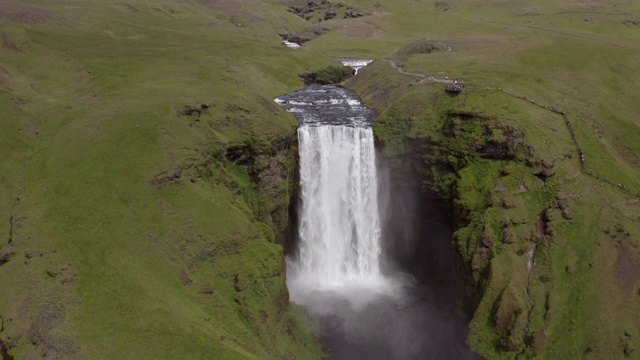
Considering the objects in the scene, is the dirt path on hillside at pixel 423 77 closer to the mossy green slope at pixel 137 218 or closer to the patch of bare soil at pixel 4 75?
the mossy green slope at pixel 137 218

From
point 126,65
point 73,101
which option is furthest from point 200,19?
point 73,101

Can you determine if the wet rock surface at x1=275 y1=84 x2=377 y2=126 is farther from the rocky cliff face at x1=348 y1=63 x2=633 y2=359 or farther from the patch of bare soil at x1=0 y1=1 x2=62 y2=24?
the patch of bare soil at x1=0 y1=1 x2=62 y2=24

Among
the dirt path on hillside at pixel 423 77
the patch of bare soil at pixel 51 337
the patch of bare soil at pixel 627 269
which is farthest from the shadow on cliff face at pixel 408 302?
the patch of bare soil at pixel 51 337

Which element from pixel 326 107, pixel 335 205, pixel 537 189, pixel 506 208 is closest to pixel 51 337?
pixel 335 205

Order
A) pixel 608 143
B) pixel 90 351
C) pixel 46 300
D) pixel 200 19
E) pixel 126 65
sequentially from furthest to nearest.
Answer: pixel 200 19, pixel 126 65, pixel 608 143, pixel 46 300, pixel 90 351

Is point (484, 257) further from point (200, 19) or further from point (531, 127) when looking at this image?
point (200, 19)

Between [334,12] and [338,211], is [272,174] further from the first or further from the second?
[334,12]
